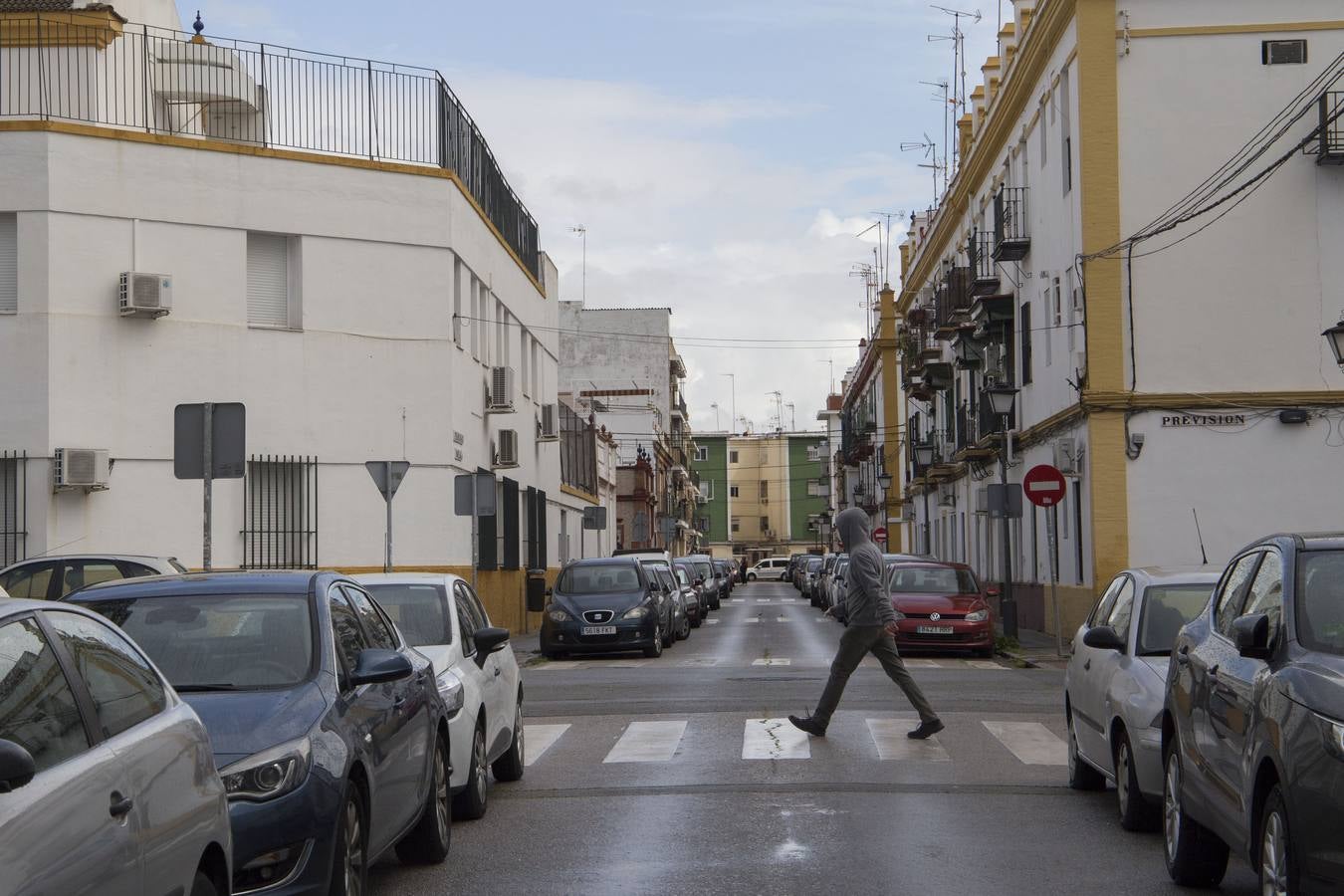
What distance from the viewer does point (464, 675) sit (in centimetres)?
1005

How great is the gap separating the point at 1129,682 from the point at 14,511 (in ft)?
63.8

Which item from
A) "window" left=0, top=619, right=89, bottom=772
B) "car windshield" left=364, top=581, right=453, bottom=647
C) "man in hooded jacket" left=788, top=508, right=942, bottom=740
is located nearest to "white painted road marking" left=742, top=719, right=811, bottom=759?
"man in hooded jacket" left=788, top=508, right=942, bottom=740

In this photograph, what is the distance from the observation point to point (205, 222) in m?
26.4

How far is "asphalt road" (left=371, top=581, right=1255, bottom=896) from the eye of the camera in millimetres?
8133

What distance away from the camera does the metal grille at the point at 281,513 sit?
86.6ft

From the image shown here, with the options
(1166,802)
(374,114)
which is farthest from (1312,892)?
(374,114)

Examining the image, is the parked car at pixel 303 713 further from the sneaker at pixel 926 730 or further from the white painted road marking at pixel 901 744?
the sneaker at pixel 926 730

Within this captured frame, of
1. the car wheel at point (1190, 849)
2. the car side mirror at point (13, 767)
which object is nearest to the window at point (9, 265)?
the car wheel at point (1190, 849)

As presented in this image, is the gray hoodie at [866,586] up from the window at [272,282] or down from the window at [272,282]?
down

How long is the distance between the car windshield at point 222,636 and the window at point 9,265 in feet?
62.5

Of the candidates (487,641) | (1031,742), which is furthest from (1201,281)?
(487,641)

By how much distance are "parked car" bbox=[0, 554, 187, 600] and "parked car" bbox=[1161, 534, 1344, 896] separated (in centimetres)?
1258

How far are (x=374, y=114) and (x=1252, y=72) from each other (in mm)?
14652

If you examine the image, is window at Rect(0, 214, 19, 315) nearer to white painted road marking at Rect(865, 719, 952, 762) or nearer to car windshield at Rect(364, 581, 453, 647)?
white painted road marking at Rect(865, 719, 952, 762)
